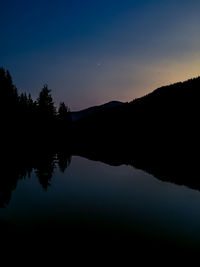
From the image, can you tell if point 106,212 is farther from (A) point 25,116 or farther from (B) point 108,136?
(B) point 108,136

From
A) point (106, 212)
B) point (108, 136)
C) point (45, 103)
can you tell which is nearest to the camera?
point (106, 212)

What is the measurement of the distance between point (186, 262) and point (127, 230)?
2558 millimetres

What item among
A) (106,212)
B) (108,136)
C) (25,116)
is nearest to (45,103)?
(25,116)

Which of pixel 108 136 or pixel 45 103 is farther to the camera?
pixel 108 136

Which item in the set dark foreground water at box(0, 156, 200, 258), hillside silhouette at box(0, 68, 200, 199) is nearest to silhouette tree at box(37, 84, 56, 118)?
hillside silhouette at box(0, 68, 200, 199)

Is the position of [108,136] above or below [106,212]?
above

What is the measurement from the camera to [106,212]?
9125 millimetres

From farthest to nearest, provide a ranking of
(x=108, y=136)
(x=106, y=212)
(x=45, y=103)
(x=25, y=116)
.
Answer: (x=108, y=136) → (x=45, y=103) → (x=25, y=116) → (x=106, y=212)

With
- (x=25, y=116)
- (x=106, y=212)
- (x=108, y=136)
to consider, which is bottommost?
(x=106, y=212)

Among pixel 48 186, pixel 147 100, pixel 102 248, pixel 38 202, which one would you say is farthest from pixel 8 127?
pixel 147 100

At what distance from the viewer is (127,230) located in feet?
24.2

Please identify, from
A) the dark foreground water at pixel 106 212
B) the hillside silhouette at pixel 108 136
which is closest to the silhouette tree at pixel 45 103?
the hillside silhouette at pixel 108 136

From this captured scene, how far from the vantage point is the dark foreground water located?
686cm

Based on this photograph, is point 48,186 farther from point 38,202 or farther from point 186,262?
point 186,262
